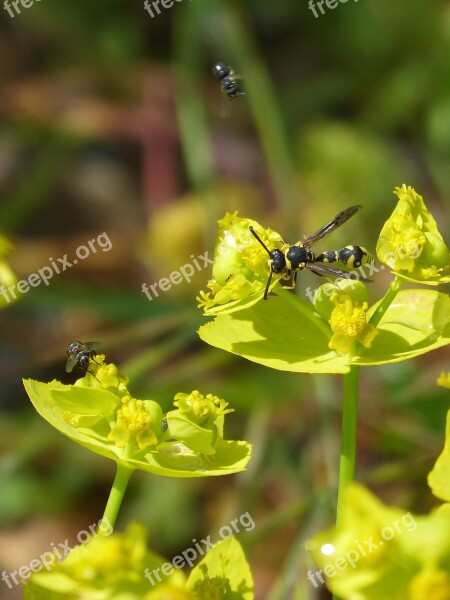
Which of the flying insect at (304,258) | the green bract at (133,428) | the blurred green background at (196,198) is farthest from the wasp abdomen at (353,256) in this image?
the blurred green background at (196,198)

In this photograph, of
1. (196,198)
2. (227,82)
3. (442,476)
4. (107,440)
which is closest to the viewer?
(442,476)

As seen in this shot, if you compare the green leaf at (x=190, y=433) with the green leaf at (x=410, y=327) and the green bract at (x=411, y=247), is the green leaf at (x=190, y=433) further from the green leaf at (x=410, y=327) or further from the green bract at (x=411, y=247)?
the green bract at (x=411, y=247)

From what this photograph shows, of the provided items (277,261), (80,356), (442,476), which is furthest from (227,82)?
(442,476)

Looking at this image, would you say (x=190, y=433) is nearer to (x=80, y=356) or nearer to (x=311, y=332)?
(x=311, y=332)

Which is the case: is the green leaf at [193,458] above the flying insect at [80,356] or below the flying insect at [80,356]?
below

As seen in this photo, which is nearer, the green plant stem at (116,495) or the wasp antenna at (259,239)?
the green plant stem at (116,495)
